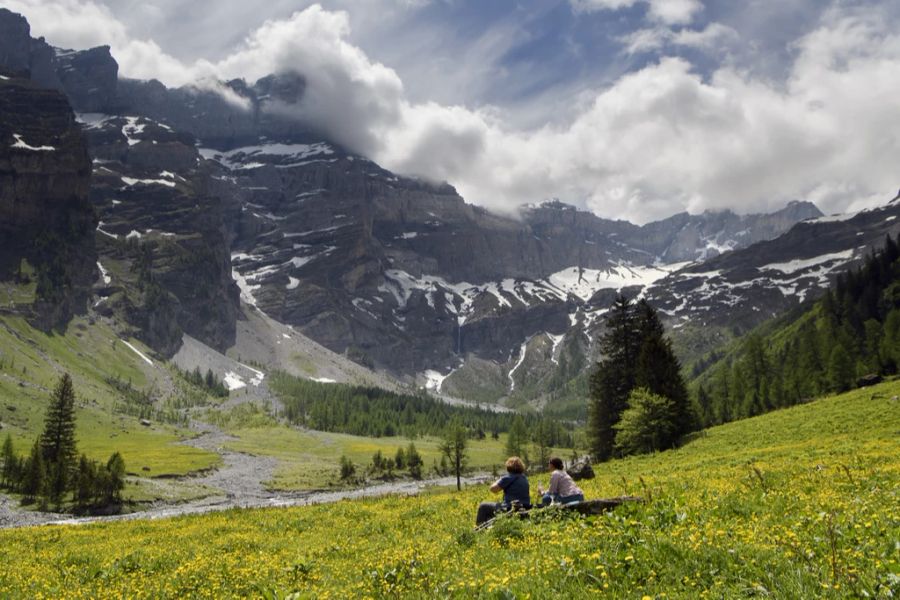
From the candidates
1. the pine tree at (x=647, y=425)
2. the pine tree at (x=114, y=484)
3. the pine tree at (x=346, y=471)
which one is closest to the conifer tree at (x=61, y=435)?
the pine tree at (x=114, y=484)

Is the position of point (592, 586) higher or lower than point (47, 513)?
higher

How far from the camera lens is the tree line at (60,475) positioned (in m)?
90.8

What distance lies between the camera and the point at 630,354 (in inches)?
2569

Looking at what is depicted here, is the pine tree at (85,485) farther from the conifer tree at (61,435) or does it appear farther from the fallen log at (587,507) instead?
the fallen log at (587,507)

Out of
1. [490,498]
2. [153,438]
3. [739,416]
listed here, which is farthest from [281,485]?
[490,498]

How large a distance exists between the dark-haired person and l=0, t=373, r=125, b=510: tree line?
97.8 metres

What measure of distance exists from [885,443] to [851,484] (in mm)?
18909

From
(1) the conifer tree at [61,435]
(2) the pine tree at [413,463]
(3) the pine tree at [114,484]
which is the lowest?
(2) the pine tree at [413,463]

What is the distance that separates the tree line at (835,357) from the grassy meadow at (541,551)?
77380mm

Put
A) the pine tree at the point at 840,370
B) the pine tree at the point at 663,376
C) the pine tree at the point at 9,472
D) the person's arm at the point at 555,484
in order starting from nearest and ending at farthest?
the person's arm at the point at 555,484 → the pine tree at the point at 663,376 → the pine tree at the point at 840,370 → the pine tree at the point at 9,472

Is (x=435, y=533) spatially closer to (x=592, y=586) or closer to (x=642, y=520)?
(x=642, y=520)

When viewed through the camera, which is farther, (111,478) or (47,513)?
(111,478)

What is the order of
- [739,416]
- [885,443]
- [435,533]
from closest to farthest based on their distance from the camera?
1. [435,533]
2. [885,443]
3. [739,416]

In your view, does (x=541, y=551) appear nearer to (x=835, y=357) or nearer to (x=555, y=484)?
(x=555, y=484)
